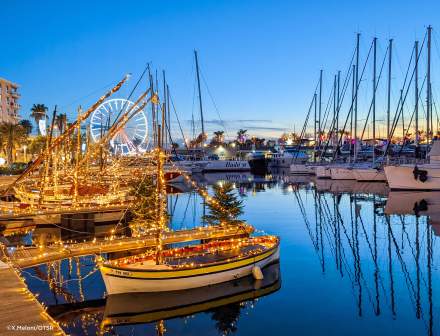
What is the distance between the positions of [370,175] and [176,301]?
2218 inches

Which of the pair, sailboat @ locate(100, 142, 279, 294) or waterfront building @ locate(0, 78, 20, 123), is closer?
sailboat @ locate(100, 142, 279, 294)

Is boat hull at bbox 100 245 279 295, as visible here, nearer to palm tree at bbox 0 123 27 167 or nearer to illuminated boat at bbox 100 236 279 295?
illuminated boat at bbox 100 236 279 295

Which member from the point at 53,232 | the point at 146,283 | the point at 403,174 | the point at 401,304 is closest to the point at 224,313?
the point at 146,283

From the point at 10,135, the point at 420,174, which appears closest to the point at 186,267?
the point at 420,174

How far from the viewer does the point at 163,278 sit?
1614 centimetres

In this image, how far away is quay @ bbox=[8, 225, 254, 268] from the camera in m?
17.8

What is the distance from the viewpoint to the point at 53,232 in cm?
2884

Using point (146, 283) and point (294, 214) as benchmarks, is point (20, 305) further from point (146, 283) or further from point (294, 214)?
point (294, 214)

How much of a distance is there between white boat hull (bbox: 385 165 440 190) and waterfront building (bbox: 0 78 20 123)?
4848 inches

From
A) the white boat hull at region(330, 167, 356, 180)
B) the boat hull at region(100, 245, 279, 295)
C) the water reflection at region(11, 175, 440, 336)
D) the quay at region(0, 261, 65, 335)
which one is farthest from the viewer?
Result: the white boat hull at region(330, 167, 356, 180)

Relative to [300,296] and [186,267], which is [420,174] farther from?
[186,267]

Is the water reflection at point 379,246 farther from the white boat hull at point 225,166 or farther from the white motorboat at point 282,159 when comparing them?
the white motorboat at point 282,159

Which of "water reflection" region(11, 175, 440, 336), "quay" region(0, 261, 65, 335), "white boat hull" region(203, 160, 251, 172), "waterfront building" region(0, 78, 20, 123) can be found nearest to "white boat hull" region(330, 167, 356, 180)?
"white boat hull" region(203, 160, 251, 172)

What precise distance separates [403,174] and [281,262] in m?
35.5
